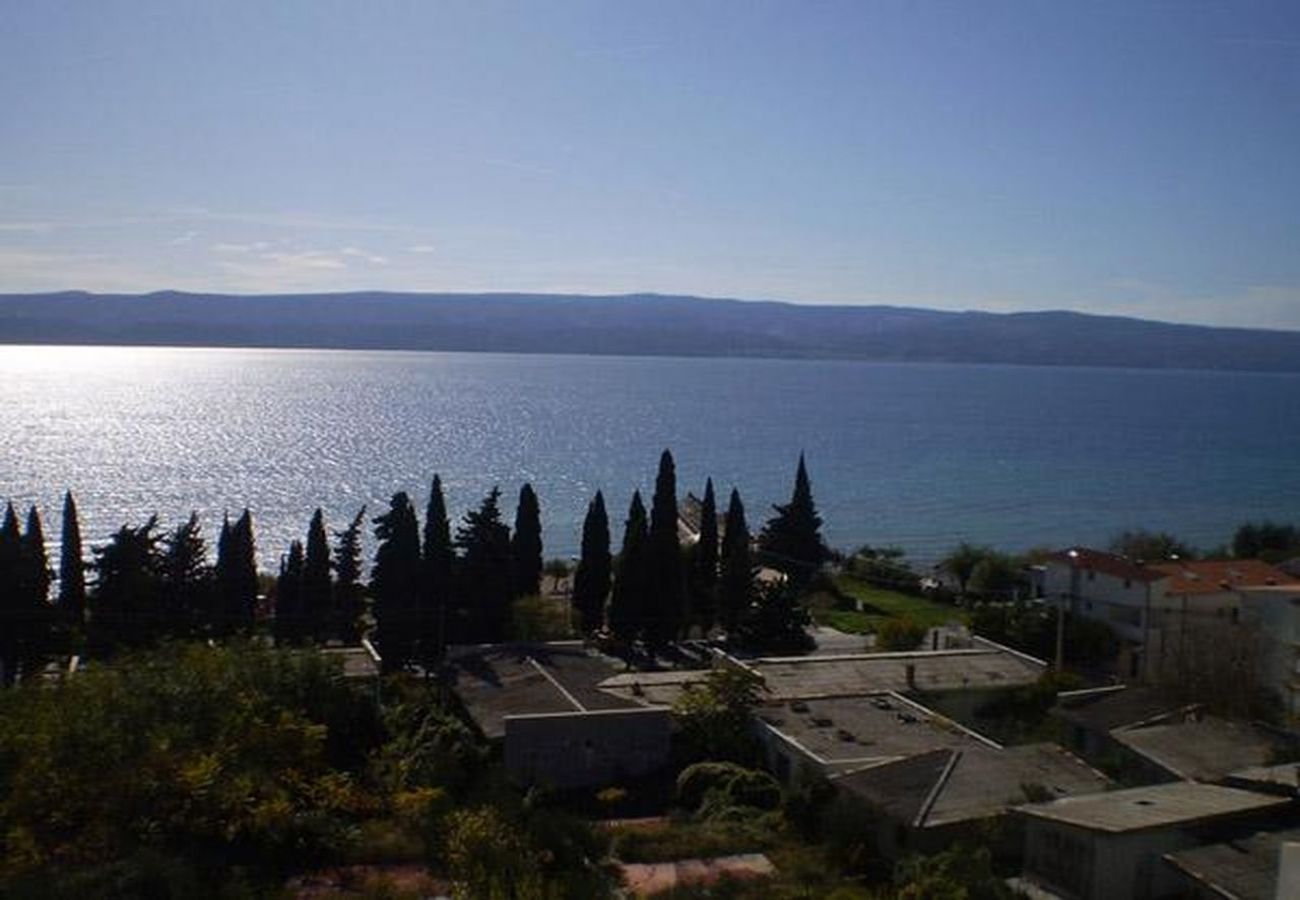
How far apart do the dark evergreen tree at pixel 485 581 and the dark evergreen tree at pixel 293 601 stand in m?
4.04

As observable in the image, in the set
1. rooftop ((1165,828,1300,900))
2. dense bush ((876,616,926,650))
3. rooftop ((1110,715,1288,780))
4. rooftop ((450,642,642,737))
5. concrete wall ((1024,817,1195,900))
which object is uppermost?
rooftop ((1165,828,1300,900))

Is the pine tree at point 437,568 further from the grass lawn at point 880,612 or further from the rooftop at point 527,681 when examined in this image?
the grass lawn at point 880,612

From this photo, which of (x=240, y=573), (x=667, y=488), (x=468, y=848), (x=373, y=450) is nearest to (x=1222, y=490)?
(x=373, y=450)

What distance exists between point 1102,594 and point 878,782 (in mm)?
16838

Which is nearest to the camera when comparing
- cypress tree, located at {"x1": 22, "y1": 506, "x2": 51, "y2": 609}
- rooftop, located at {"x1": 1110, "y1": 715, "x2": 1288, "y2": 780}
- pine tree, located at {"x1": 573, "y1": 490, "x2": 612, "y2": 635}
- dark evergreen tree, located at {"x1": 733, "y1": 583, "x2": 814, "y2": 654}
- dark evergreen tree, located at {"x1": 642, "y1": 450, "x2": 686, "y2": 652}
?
rooftop, located at {"x1": 1110, "y1": 715, "x2": 1288, "y2": 780}

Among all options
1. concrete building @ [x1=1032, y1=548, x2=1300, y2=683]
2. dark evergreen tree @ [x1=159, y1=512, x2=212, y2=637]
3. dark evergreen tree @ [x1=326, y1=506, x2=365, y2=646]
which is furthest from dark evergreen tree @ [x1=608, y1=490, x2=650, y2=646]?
concrete building @ [x1=1032, y1=548, x2=1300, y2=683]

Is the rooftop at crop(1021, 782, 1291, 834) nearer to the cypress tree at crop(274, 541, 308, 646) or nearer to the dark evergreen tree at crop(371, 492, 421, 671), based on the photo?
the dark evergreen tree at crop(371, 492, 421, 671)

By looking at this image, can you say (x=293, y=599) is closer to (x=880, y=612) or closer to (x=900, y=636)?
A: (x=900, y=636)

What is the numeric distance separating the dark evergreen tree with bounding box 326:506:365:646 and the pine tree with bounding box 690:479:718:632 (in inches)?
352

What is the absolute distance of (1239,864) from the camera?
12477 mm

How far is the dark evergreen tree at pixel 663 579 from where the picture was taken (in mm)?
29344

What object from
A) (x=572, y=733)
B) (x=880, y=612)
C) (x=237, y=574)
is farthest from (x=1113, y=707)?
(x=237, y=574)

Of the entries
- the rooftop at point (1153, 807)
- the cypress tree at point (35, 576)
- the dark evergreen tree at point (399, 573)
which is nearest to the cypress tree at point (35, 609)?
the cypress tree at point (35, 576)

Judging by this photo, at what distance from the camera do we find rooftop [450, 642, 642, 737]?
20.6 m
